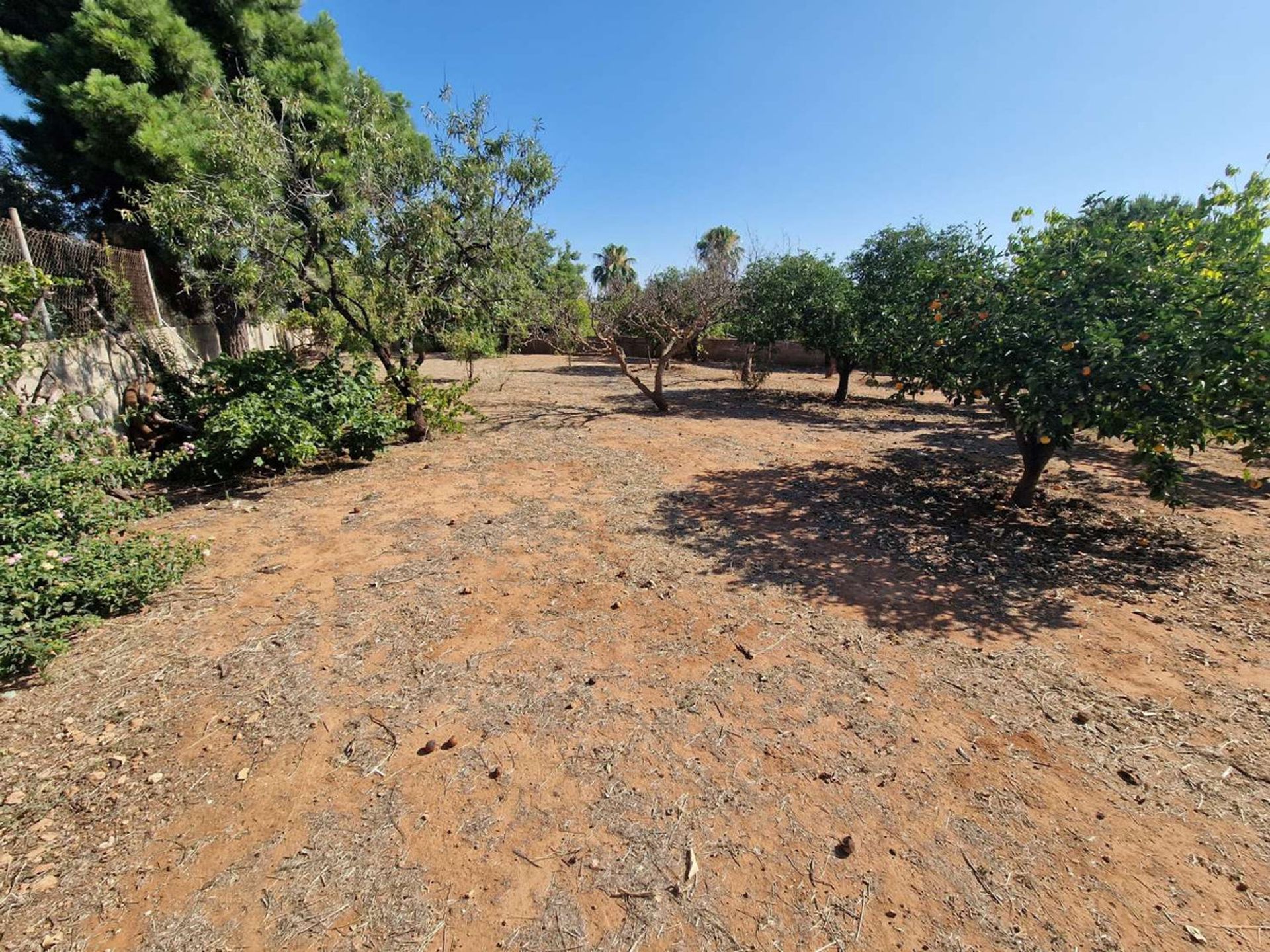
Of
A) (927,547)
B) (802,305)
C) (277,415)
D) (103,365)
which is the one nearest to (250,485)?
(277,415)

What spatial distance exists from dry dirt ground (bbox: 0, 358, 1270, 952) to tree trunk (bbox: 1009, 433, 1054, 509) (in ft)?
2.45

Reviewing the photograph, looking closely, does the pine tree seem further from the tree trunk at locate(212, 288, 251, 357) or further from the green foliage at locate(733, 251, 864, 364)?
the green foliage at locate(733, 251, 864, 364)

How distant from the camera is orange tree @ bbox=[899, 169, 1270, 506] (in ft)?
11.8

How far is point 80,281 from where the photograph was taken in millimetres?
4695

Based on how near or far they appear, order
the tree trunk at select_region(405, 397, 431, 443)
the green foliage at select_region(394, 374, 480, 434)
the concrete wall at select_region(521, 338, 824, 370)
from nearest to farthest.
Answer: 1. the tree trunk at select_region(405, 397, 431, 443)
2. the green foliage at select_region(394, 374, 480, 434)
3. the concrete wall at select_region(521, 338, 824, 370)

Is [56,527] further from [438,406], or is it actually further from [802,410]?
[802,410]

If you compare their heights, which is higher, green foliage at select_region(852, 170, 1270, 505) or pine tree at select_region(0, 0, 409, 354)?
pine tree at select_region(0, 0, 409, 354)

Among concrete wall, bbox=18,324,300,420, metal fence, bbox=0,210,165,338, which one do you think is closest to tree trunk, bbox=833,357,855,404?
concrete wall, bbox=18,324,300,420

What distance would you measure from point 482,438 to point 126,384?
13.6 feet

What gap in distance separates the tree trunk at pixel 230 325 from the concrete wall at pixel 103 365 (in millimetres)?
4360

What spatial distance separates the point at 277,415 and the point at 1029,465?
322 inches

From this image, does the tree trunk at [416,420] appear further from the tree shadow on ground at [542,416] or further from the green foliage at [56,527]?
the green foliage at [56,527]

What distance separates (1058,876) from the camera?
1.80 meters

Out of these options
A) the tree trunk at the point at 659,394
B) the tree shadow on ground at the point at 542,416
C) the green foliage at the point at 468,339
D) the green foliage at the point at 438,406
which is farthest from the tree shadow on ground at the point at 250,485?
the tree trunk at the point at 659,394
